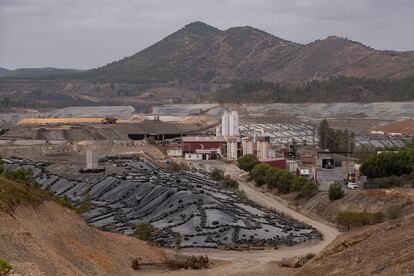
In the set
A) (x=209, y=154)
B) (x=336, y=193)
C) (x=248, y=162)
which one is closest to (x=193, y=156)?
(x=209, y=154)

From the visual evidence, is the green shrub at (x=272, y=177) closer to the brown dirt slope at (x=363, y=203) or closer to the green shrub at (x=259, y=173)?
the green shrub at (x=259, y=173)

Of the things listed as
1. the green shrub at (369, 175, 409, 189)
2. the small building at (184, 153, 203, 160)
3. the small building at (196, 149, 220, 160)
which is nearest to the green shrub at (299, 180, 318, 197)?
the green shrub at (369, 175, 409, 189)

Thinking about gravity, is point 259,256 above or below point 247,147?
below

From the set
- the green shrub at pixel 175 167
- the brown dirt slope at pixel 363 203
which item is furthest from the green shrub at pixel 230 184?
the brown dirt slope at pixel 363 203

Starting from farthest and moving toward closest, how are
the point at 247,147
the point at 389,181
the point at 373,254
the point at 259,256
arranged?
1. the point at 247,147
2. the point at 389,181
3. the point at 259,256
4. the point at 373,254

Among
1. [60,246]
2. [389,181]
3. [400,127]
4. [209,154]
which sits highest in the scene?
[60,246]

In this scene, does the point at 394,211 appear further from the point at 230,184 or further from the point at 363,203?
the point at 230,184

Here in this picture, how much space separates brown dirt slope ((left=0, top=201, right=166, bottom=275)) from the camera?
2316 cm

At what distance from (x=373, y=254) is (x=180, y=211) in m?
19.6

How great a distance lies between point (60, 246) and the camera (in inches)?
1037

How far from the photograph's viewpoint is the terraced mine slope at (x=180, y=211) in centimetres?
3812

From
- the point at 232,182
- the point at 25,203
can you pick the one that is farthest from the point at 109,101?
the point at 25,203

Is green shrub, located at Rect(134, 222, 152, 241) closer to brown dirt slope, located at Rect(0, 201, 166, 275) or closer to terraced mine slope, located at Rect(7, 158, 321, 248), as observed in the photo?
terraced mine slope, located at Rect(7, 158, 321, 248)

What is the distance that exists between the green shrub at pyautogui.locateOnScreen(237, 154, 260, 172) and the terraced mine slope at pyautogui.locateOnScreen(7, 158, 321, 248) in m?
13.8
